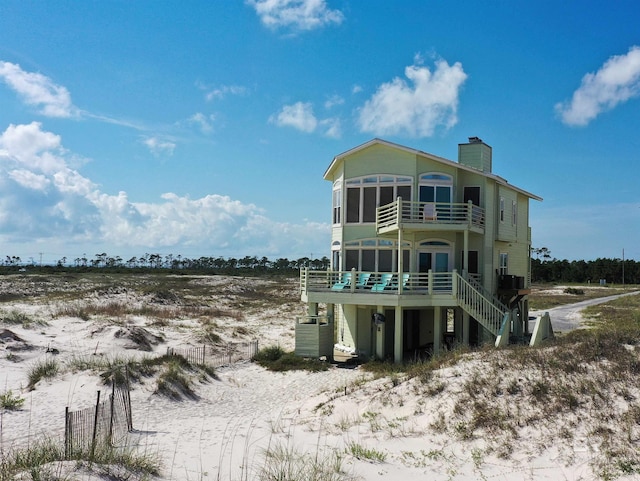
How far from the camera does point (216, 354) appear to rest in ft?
80.0

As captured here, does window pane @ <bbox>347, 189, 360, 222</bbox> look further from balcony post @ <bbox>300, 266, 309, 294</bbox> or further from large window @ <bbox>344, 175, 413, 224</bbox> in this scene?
balcony post @ <bbox>300, 266, 309, 294</bbox>

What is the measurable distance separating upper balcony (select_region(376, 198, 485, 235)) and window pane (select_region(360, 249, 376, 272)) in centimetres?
140

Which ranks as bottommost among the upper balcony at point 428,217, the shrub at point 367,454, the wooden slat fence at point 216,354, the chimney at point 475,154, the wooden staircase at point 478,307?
the wooden slat fence at point 216,354

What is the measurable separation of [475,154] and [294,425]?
59.0 feet

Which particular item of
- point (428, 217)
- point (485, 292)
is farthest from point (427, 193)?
point (485, 292)

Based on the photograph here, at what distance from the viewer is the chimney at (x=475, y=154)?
2666cm

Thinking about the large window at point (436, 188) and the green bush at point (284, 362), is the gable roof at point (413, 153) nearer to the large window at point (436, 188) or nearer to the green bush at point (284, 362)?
the large window at point (436, 188)

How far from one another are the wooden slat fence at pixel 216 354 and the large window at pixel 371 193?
7990mm

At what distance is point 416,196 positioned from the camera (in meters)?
24.2

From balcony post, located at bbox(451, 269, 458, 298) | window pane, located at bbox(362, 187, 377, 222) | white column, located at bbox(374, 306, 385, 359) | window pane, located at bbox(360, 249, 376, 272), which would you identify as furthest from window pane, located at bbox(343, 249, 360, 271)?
balcony post, located at bbox(451, 269, 458, 298)

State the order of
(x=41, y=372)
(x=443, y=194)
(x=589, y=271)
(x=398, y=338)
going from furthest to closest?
(x=589, y=271)
(x=443, y=194)
(x=398, y=338)
(x=41, y=372)

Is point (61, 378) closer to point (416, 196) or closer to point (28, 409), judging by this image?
point (28, 409)

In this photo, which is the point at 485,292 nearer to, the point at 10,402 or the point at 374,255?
the point at 374,255

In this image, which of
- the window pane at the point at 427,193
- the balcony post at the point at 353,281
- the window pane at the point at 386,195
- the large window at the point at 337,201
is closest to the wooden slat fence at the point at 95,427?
the balcony post at the point at 353,281
